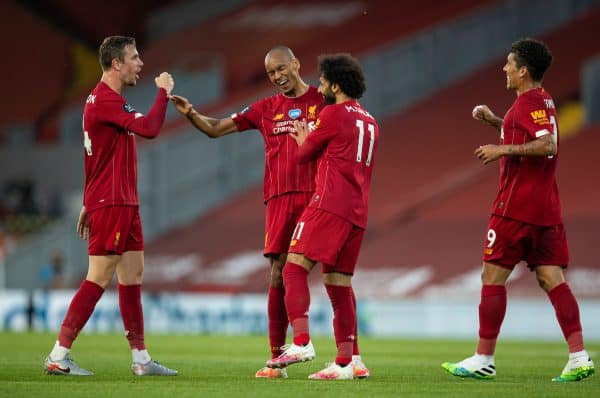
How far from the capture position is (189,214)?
27.3m

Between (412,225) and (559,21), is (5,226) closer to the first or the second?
(412,225)

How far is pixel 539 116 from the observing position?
8195 millimetres

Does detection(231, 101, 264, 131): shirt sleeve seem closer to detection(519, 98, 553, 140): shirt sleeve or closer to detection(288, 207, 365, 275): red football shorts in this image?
detection(288, 207, 365, 275): red football shorts

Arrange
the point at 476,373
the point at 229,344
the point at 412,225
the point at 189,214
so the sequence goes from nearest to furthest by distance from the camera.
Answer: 1. the point at 476,373
2. the point at 229,344
3. the point at 412,225
4. the point at 189,214

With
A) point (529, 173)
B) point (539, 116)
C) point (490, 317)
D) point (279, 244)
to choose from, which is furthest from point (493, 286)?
point (279, 244)

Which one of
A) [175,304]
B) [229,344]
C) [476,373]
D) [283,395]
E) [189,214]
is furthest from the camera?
[189,214]

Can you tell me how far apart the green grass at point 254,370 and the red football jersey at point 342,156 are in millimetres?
1127

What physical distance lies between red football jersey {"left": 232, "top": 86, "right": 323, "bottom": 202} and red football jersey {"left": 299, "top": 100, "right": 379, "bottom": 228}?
451mm

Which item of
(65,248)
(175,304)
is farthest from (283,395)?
(65,248)

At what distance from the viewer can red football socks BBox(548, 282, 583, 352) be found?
824cm

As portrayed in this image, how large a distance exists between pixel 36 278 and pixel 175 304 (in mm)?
5627

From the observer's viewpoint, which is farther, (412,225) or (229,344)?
(412,225)

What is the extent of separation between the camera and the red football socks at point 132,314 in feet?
28.4

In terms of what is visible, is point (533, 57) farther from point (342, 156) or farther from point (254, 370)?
point (254, 370)
